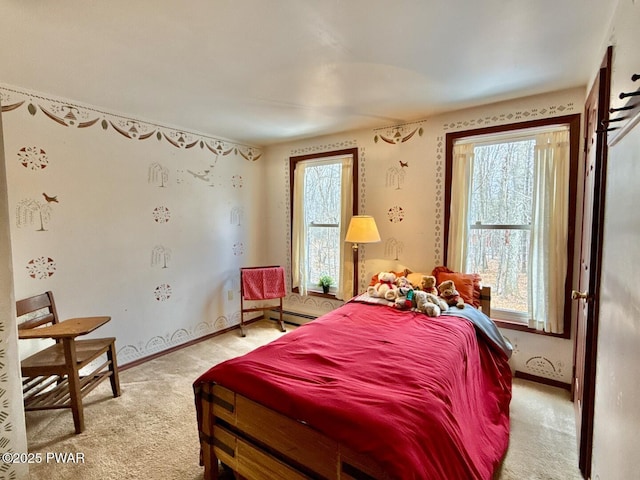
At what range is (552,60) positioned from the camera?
1.98m

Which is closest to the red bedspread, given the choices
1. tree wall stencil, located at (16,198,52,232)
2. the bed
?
the bed

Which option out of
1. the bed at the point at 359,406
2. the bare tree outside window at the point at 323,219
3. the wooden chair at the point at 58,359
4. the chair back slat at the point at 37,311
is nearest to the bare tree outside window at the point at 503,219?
the bed at the point at 359,406

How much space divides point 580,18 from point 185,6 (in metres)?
1.96

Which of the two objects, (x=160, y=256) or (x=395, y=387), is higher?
(x=160, y=256)

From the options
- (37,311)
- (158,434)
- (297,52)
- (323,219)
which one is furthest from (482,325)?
(37,311)

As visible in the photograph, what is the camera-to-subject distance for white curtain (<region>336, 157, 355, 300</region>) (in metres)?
3.61

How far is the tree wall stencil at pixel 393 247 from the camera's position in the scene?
10.8 feet

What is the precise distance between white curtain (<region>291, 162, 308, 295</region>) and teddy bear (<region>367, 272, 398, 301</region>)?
4.27ft

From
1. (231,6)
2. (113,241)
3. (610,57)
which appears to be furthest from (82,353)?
(610,57)

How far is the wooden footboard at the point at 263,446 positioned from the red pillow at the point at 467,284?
1928 millimetres

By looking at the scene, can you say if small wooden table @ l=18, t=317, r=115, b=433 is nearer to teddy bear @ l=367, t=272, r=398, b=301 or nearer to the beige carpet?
the beige carpet

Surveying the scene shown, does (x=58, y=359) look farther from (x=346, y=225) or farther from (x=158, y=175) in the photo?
(x=346, y=225)

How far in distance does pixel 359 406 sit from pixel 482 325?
1544 millimetres

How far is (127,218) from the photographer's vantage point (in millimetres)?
2973
